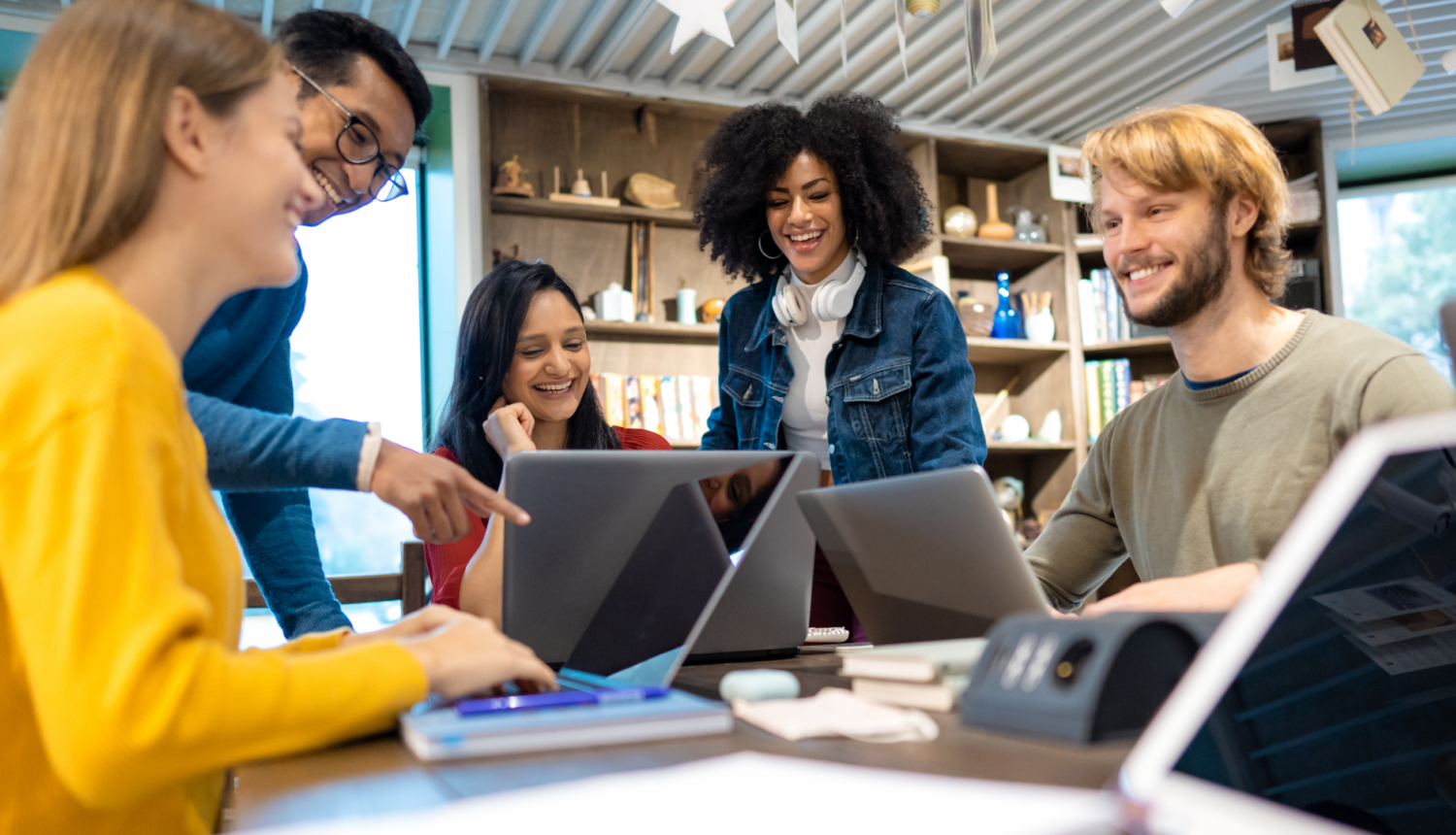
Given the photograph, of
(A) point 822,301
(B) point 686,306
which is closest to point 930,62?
(B) point 686,306

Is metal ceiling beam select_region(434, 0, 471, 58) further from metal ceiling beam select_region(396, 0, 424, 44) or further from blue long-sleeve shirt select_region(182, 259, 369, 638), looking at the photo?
blue long-sleeve shirt select_region(182, 259, 369, 638)

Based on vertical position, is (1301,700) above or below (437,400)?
below

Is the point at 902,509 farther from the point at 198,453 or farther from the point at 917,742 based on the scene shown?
the point at 198,453

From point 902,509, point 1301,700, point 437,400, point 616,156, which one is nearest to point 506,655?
point 902,509

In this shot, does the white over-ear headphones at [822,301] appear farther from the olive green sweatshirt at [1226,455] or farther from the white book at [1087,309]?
the white book at [1087,309]

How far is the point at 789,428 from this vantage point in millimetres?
2402

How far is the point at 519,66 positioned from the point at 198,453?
3.43 metres

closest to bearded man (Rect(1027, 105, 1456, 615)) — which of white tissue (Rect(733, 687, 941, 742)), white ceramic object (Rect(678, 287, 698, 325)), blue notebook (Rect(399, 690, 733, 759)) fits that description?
white tissue (Rect(733, 687, 941, 742))

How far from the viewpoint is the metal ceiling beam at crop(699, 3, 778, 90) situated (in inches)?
146

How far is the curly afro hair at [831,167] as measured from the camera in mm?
2465

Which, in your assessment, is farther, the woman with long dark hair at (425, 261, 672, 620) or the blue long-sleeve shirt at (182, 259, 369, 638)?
the woman with long dark hair at (425, 261, 672, 620)

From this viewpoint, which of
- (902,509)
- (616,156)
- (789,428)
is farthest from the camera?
(616,156)

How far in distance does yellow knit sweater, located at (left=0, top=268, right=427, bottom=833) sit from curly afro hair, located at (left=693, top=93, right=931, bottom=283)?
6.18 feet

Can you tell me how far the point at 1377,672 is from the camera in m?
0.96
